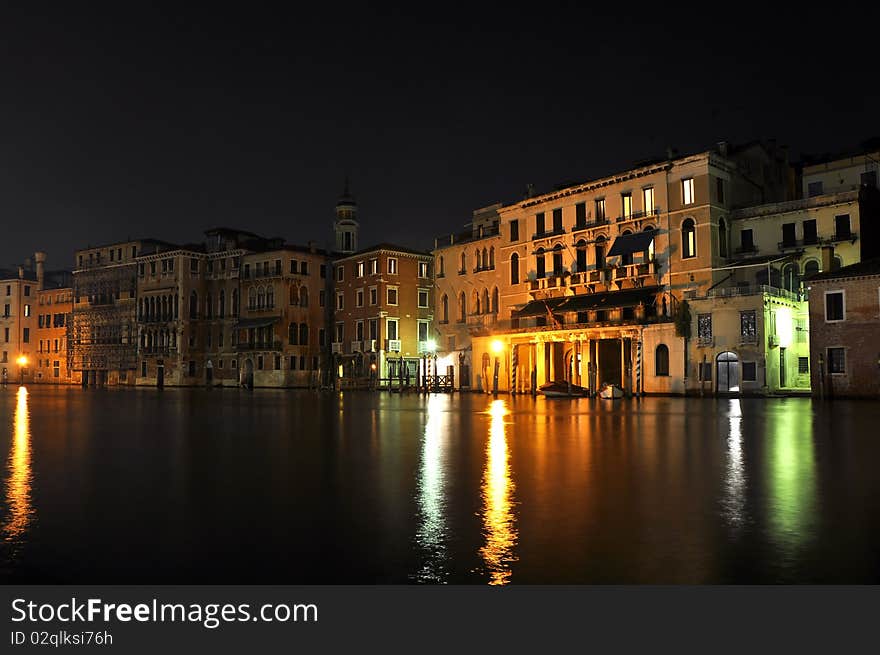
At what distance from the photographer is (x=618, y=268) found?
4828 cm

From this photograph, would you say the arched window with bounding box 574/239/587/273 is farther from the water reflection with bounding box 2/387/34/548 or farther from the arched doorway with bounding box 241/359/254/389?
the water reflection with bounding box 2/387/34/548

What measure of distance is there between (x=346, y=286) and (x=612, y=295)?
1138 inches

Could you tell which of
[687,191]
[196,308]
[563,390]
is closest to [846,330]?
[687,191]

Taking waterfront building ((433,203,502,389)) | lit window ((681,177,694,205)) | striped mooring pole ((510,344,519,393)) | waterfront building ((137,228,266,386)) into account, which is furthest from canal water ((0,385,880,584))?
waterfront building ((137,228,266,386))

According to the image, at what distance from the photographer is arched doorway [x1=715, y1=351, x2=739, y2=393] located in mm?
42031

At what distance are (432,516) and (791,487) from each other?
15.8 ft

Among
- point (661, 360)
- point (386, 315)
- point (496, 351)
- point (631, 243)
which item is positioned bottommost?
point (661, 360)

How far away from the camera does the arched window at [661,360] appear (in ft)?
150

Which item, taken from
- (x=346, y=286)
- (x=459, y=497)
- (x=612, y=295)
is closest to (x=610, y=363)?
(x=612, y=295)

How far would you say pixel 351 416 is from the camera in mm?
25203

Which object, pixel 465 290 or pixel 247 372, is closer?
pixel 465 290

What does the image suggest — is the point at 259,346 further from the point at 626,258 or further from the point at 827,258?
the point at 827,258

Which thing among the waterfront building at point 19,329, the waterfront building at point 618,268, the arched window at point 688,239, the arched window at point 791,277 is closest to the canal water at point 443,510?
the waterfront building at point 618,268
